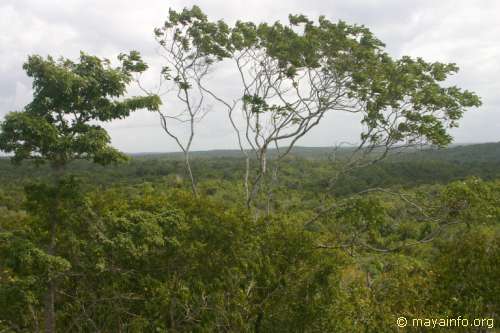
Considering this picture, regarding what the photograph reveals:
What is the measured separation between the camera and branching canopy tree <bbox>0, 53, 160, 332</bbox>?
5.39 m

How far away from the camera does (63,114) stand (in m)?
5.98

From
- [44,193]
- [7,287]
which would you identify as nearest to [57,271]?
[7,287]

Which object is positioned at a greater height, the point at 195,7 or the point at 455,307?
the point at 195,7

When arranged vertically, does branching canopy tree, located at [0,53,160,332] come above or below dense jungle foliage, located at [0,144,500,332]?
above

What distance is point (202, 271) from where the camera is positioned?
759 cm

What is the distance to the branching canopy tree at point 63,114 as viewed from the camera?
212 inches

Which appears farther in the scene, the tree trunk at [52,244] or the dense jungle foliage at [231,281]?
the dense jungle foliage at [231,281]

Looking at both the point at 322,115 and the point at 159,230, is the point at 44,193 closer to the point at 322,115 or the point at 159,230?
the point at 159,230

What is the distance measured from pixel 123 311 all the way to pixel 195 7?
7762mm

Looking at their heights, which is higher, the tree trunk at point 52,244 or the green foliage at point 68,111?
the green foliage at point 68,111

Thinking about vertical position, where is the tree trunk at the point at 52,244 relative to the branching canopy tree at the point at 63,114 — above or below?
below

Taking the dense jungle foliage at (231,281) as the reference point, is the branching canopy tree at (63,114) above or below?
above

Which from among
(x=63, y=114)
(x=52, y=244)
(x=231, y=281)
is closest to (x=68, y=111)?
(x=63, y=114)

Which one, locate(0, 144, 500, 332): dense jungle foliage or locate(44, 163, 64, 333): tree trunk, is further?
locate(0, 144, 500, 332): dense jungle foliage
